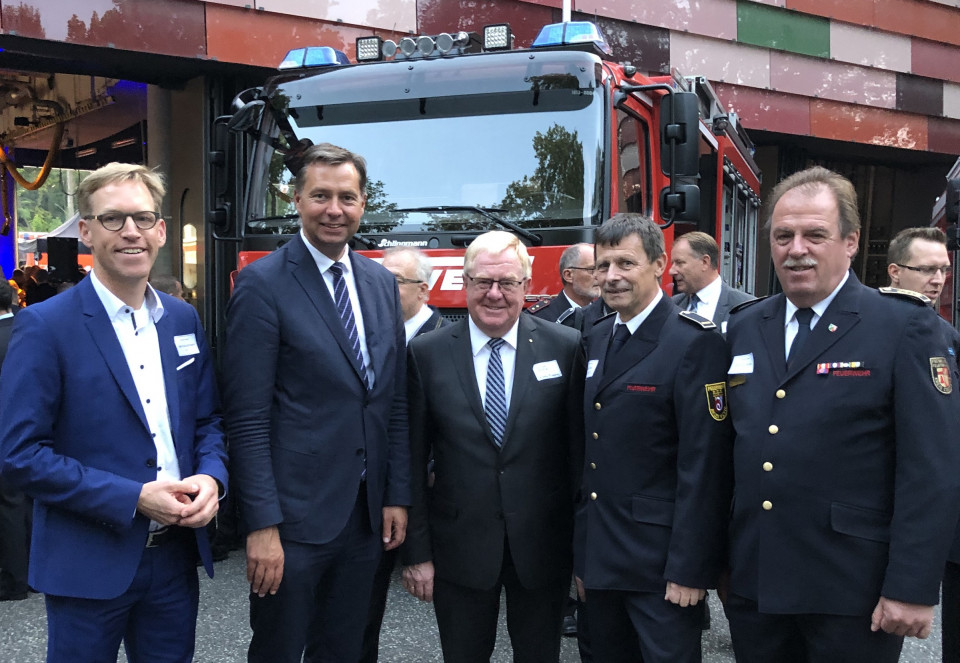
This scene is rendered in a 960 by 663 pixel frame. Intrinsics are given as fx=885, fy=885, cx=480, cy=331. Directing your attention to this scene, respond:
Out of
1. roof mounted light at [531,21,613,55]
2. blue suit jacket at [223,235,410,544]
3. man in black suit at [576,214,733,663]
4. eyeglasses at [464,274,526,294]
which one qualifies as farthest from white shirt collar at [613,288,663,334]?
roof mounted light at [531,21,613,55]

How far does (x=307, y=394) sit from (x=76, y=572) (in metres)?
0.84

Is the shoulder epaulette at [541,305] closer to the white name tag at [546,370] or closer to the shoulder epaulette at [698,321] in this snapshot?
the white name tag at [546,370]

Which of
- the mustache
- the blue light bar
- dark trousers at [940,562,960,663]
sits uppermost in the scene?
the blue light bar

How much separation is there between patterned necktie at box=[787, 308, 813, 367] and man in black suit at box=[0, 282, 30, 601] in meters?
4.70

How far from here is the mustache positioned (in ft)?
8.54

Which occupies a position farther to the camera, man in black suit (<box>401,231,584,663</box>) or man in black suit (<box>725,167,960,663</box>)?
man in black suit (<box>401,231,584,663</box>)

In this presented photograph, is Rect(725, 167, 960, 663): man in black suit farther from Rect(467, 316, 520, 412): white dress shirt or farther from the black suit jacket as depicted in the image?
Rect(467, 316, 520, 412): white dress shirt

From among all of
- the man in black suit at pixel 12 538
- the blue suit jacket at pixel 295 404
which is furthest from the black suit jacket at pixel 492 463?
the man in black suit at pixel 12 538

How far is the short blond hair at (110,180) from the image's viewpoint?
2.66 meters

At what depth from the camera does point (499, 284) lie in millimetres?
3139

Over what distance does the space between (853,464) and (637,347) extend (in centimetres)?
80

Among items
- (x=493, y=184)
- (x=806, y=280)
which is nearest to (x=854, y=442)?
(x=806, y=280)

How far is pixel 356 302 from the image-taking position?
123 inches

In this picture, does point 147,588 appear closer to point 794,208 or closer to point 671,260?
point 794,208
